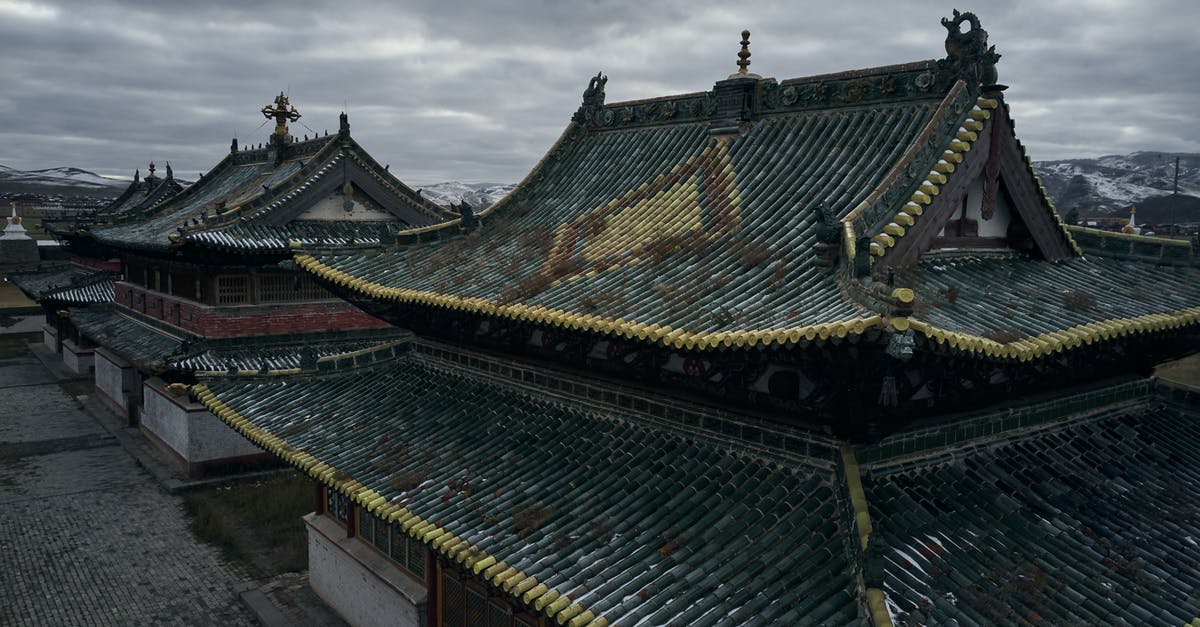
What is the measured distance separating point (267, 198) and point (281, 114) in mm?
6500

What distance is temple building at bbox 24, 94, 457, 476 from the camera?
25.4 m

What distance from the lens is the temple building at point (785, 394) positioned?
7668mm

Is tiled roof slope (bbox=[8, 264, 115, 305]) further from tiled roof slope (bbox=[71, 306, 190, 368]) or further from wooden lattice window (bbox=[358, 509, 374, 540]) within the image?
wooden lattice window (bbox=[358, 509, 374, 540])

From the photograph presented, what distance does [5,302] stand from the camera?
59.1 meters

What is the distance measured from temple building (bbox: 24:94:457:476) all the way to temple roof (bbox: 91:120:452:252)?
0.05 metres

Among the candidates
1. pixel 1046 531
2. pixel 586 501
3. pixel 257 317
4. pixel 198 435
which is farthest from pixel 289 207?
pixel 1046 531

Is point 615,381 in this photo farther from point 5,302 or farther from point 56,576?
point 5,302

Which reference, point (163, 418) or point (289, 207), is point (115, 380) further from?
point (289, 207)

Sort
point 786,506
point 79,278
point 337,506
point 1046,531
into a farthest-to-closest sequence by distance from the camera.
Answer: point 79,278, point 337,506, point 1046,531, point 786,506

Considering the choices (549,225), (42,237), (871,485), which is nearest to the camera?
(871,485)

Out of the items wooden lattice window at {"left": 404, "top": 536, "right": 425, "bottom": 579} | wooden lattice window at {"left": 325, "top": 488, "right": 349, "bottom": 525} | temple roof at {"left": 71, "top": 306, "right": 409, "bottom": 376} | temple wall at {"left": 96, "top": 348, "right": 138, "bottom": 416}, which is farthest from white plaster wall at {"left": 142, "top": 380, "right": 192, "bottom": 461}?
wooden lattice window at {"left": 404, "top": 536, "right": 425, "bottom": 579}

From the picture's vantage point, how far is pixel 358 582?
15.2m

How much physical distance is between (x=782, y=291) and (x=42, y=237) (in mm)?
90522

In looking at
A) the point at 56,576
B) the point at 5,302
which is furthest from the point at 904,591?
the point at 5,302
